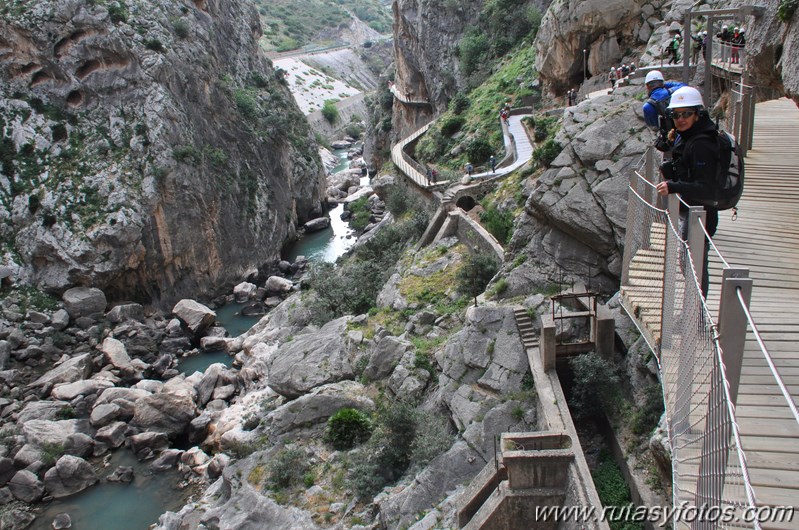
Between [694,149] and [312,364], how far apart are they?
17.1 m

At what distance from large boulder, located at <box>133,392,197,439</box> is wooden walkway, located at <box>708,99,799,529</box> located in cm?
2276

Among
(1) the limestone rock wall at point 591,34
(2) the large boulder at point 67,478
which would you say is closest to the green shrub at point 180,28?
(1) the limestone rock wall at point 591,34

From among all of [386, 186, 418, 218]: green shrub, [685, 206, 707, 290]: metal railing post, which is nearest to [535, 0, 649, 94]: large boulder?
[386, 186, 418, 218]: green shrub

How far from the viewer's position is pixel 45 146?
128ft

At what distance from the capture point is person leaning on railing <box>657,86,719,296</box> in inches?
268

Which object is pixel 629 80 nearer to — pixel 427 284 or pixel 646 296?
pixel 427 284

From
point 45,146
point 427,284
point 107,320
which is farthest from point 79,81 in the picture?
point 427,284

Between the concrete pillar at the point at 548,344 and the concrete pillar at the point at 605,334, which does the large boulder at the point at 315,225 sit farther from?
the concrete pillar at the point at 605,334

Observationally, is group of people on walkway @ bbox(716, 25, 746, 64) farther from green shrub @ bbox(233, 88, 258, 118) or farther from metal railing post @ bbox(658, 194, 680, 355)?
green shrub @ bbox(233, 88, 258, 118)

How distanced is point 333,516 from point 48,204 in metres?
30.4

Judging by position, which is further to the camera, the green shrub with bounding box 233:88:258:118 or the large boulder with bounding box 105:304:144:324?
the green shrub with bounding box 233:88:258:118

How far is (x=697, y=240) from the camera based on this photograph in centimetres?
645

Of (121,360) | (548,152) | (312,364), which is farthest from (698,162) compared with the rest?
(121,360)

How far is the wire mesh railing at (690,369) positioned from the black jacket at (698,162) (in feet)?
0.90
